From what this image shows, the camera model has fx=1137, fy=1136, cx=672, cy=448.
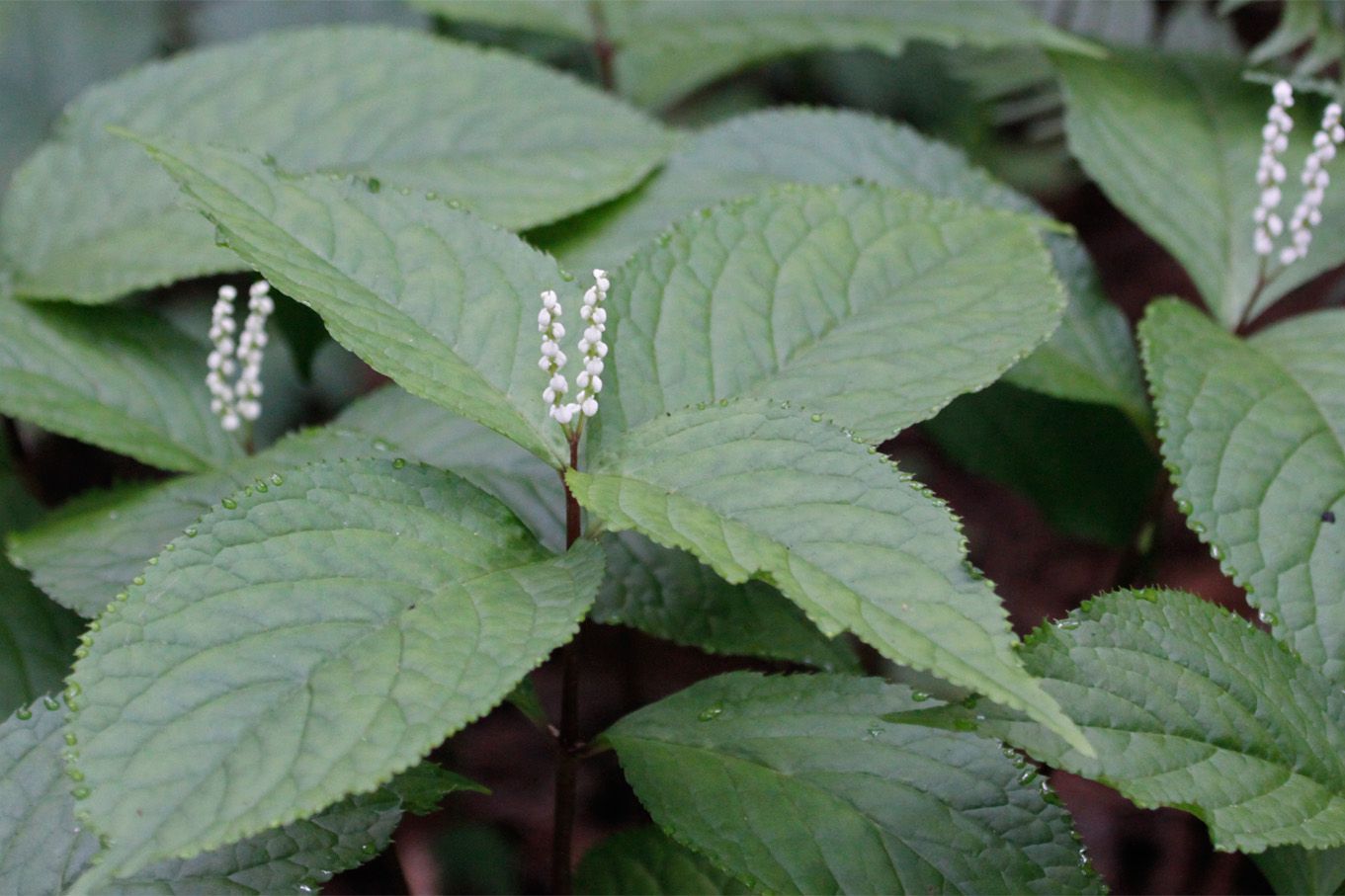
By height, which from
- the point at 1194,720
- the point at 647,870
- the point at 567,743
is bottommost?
the point at 647,870

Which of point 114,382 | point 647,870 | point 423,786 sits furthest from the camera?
point 114,382

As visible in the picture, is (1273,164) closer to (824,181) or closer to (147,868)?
(824,181)

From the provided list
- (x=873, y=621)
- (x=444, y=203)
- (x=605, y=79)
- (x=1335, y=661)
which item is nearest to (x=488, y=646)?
(x=873, y=621)

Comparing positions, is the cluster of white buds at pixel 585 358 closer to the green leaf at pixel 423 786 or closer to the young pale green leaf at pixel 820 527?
the young pale green leaf at pixel 820 527

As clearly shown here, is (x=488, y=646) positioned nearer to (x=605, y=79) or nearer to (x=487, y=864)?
(x=487, y=864)

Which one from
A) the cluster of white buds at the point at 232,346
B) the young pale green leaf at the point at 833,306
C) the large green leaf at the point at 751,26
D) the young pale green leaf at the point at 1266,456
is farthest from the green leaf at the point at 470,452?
the large green leaf at the point at 751,26

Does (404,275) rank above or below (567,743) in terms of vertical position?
above

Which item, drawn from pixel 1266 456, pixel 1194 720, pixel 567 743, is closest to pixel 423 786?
pixel 567 743

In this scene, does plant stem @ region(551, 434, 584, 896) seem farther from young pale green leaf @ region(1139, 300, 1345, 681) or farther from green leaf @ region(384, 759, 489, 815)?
young pale green leaf @ region(1139, 300, 1345, 681)
